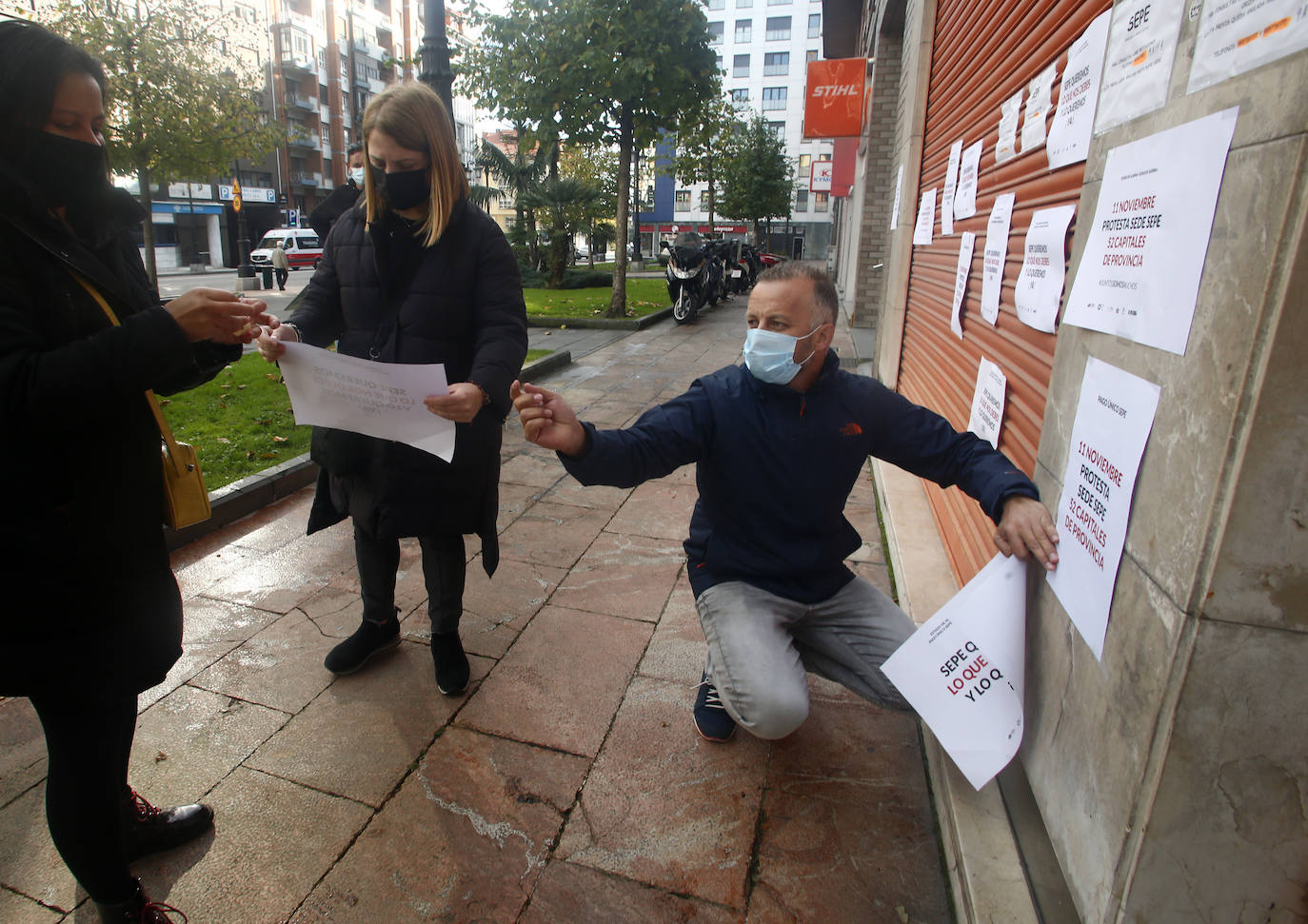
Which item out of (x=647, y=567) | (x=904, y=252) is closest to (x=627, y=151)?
(x=904, y=252)

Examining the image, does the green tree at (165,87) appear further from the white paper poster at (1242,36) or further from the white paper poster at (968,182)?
the white paper poster at (1242,36)

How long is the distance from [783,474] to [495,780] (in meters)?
1.26

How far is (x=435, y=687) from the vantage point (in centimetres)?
279

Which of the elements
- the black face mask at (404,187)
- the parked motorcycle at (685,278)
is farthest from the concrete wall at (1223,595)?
the parked motorcycle at (685,278)

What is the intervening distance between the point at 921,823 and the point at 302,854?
1674 mm

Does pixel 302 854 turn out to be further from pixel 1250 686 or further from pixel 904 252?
pixel 904 252

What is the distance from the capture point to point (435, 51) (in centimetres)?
556

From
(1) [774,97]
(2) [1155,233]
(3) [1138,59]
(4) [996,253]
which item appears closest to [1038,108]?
(4) [996,253]

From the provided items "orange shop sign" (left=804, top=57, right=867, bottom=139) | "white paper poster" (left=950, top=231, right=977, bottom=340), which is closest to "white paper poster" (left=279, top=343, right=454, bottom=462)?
"white paper poster" (left=950, top=231, right=977, bottom=340)

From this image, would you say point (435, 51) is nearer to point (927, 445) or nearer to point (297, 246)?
point (927, 445)

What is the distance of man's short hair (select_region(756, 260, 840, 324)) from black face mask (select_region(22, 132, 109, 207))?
1634 millimetres

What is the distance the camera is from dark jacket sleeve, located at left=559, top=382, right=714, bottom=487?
210 centimetres

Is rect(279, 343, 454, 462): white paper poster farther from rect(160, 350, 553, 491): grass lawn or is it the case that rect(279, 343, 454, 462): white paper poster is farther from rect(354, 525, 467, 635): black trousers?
rect(160, 350, 553, 491): grass lawn

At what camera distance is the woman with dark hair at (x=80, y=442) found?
1455mm
